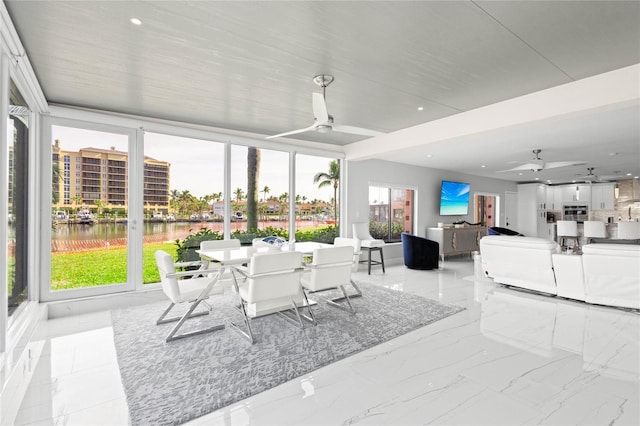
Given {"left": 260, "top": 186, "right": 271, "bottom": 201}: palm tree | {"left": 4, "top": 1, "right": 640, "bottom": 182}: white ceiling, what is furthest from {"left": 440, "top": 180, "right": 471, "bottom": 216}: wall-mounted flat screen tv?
{"left": 260, "top": 186, "right": 271, "bottom": 201}: palm tree

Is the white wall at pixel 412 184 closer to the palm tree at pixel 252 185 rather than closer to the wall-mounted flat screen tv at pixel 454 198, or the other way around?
the wall-mounted flat screen tv at pixel 454 198

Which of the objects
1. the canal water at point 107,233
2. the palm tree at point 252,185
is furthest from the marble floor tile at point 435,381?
the palm tree at point 252,185

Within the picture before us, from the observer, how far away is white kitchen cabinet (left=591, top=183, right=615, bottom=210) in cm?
1010

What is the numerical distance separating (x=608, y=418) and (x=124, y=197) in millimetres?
5211

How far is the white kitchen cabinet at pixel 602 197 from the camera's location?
1010 centimetres

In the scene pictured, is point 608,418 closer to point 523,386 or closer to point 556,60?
point 523,386

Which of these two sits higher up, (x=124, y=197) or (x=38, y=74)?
(x=38, y=74)

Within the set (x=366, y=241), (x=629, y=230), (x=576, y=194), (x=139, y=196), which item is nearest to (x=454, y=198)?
(x=629, y=230)

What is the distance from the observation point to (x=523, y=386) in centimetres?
217

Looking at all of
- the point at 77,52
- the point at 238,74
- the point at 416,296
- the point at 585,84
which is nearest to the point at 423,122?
the point at 585,84

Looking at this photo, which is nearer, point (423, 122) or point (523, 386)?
point (523, 386)

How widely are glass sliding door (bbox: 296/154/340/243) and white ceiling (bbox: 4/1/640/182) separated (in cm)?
184

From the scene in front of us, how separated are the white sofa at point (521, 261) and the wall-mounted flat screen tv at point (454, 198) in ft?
11.5

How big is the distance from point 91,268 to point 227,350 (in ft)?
8.60
